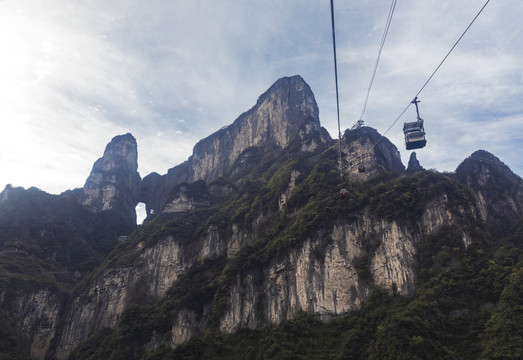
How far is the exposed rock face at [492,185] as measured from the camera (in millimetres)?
87188

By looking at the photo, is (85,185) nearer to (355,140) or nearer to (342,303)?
(355,140)

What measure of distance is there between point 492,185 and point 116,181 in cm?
12121

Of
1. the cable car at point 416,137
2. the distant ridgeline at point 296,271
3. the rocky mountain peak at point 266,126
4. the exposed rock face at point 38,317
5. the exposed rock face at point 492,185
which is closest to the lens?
the cable car at point 416,137

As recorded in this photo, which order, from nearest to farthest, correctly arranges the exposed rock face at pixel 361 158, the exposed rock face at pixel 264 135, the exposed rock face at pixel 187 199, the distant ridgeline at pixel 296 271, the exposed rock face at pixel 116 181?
the distant ridgeline at pixel 296 271
the exposed rock face at pixel 361 158
the exposed rock face at pixel 187 199
the exposed rock face at pixel 264 135
the exposed rock face at pixel 116 181

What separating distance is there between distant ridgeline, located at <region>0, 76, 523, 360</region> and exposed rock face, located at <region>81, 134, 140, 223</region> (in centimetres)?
2857

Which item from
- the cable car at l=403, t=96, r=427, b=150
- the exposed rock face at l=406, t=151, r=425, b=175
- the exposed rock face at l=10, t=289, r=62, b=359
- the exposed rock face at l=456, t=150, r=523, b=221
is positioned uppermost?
the exposed rock face at l=406, t=151, r=425, b=175

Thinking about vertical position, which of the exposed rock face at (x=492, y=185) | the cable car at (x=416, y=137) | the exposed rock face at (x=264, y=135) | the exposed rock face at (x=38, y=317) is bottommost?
the exposed rock face at (x=38, y=317)

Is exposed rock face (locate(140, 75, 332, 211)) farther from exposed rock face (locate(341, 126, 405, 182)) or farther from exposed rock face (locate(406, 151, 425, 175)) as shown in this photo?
exposed rock face (locate(406, 151, 425, 175))

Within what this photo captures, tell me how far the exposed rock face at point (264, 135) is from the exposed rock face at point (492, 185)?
3682 cm

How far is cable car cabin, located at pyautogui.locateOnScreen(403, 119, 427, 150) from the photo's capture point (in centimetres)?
3678

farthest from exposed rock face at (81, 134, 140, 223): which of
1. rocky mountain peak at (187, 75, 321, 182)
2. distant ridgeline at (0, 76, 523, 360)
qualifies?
distant ridgeline at (0, 76, 523, 360)

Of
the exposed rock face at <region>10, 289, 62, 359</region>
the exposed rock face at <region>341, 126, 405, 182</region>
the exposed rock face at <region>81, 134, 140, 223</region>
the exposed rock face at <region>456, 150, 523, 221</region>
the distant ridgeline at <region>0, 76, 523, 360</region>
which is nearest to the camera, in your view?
the distant ridgeline at <region>0, 76, 523, 360</region>

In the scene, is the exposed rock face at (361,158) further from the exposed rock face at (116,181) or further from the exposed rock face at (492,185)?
the exposed rock face at (116,181)

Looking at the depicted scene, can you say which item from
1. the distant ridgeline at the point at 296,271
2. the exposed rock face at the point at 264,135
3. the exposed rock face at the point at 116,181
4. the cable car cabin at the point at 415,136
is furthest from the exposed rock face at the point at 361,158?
the exposed rock face at the point at 116,181
